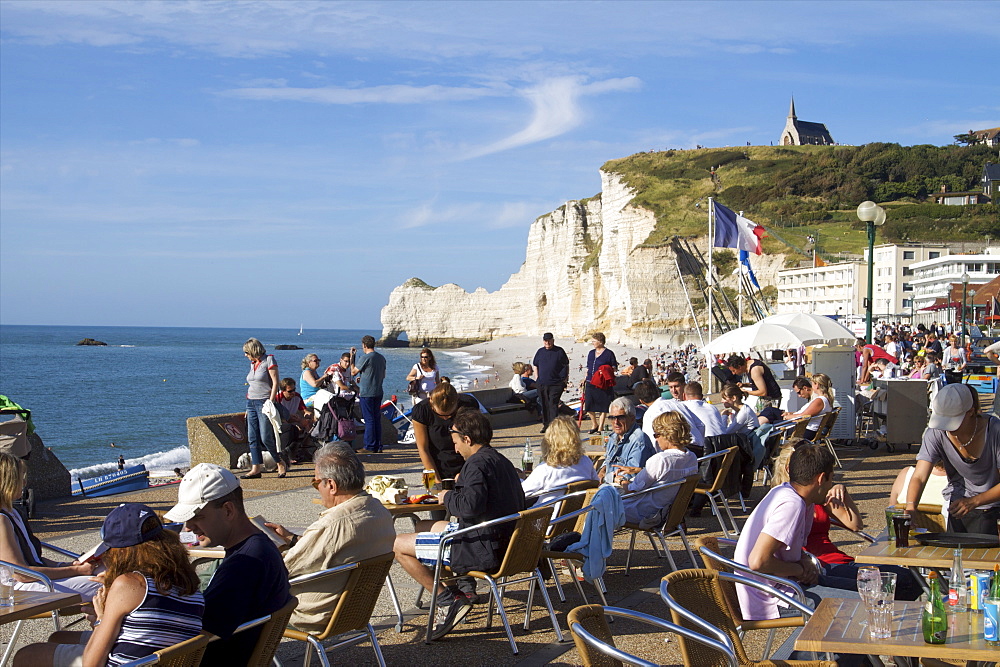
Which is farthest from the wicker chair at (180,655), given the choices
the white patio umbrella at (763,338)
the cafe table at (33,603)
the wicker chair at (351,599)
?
the white patio umbrella at (763,338)

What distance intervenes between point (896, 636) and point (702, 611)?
0.66 metres

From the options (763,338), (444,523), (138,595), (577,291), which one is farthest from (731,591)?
(577,291)

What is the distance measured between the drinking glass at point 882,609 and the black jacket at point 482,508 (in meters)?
2.14

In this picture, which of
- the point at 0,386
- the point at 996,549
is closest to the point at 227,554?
the point at 996,549

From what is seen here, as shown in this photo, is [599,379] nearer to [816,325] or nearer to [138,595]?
[816,325]

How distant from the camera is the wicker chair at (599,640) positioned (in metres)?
2.58

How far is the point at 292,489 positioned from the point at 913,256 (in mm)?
78210

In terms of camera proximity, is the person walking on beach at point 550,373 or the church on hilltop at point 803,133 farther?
the church on hilltop at point 803,133

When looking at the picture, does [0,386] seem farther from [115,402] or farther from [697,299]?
[697,299]

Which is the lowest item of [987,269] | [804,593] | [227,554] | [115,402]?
[115,402]

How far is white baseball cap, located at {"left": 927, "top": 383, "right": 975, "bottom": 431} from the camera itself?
15.5ft

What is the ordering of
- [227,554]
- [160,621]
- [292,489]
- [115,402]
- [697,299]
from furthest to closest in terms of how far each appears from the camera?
[697,299]
[115,402]
[292,489]
[227,554]
[160,621]

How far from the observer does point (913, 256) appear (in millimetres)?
77938

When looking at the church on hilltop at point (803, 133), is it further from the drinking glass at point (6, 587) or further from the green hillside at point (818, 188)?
the drinking glass at point (6, 587)
